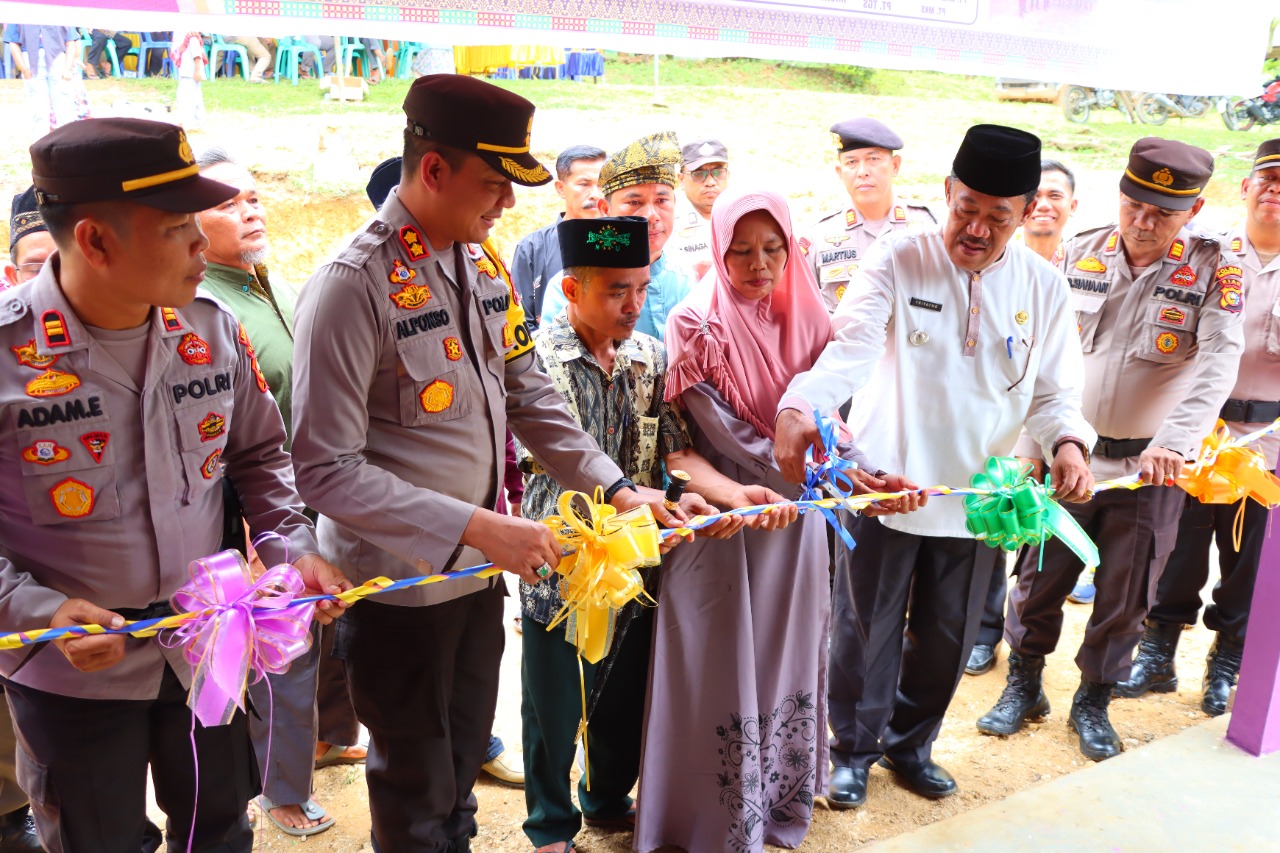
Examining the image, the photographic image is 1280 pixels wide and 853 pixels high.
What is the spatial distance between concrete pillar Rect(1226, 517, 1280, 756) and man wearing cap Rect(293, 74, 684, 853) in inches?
90.5

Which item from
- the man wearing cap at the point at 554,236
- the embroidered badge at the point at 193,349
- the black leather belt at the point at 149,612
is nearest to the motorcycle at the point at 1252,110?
the man wearing cap at the point at 554,236

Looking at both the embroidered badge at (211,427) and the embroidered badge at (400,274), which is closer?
the embroidered badge at (211,427)

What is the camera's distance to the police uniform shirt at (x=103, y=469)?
5.83ft

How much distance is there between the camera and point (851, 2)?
2654mm

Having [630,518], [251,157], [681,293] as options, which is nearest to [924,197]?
[251,157]

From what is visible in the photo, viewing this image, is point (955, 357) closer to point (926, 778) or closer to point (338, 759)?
point (926, 778)

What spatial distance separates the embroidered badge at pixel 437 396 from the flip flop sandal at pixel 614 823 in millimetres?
1570

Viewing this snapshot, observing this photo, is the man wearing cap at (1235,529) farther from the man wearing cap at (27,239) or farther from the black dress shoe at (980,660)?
the man wearing cap at (27,239)

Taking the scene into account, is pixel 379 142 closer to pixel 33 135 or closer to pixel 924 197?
pixel 33 135

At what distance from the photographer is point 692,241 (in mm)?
5035

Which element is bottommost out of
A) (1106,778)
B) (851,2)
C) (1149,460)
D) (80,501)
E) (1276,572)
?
(1106,778)

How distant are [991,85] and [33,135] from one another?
58.0ft

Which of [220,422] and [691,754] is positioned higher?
[220,422]

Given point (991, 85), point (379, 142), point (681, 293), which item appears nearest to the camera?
point (681, 293)
